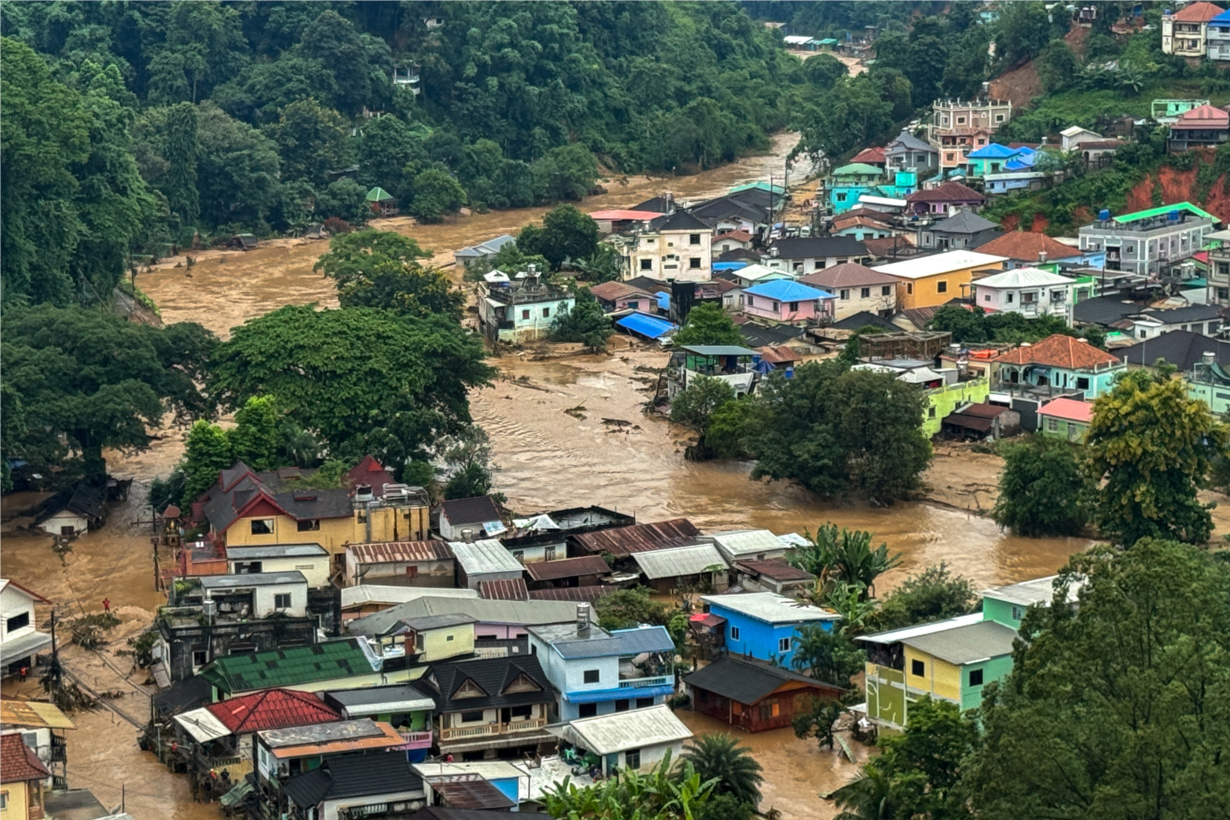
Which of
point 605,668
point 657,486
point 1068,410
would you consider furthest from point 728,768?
point 1068,410

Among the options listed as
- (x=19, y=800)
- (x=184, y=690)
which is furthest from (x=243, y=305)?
(x=19, y=800)

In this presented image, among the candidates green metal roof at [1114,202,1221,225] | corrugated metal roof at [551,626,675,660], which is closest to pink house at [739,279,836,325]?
green metal roof at [1114,202,1221,225]

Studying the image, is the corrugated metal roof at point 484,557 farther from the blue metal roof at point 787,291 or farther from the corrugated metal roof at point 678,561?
the blue metal roof at point 787,291

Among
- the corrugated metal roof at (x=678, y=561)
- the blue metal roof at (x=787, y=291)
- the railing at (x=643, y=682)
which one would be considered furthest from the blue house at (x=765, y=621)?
the blue metal roof at (x=787, y=291)

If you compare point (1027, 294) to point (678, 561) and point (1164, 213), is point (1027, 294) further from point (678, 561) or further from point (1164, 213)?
point (678, 561)

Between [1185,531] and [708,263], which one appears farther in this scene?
[708,263]

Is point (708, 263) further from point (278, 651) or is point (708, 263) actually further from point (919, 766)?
point (919, 766)
